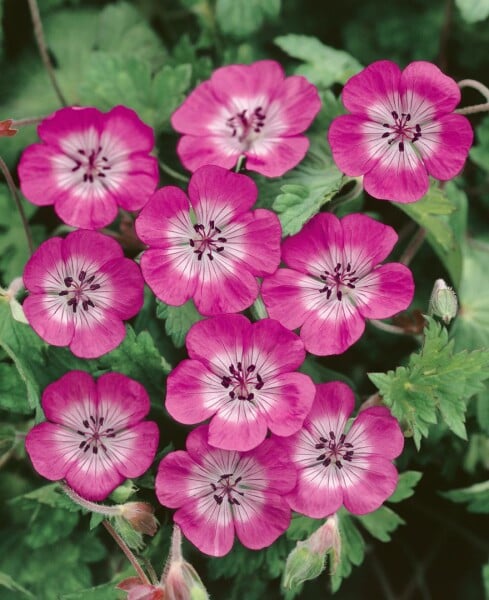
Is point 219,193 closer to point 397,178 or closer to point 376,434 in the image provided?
point 397,178

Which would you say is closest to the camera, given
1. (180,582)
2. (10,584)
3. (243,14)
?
(180,582)

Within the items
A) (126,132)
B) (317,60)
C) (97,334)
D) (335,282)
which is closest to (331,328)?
(335,282)

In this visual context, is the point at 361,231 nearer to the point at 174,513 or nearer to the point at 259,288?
the point at 259,288

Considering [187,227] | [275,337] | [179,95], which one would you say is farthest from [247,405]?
[179,95]

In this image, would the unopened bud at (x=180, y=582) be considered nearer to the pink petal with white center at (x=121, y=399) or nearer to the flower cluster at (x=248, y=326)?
the flower cluster at (x=248, y=326)

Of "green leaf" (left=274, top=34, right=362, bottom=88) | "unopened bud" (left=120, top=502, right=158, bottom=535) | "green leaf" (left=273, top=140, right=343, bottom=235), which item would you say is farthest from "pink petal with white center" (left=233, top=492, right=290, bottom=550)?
"green leaf" (left=274, top=34, right=362, bottom=88)

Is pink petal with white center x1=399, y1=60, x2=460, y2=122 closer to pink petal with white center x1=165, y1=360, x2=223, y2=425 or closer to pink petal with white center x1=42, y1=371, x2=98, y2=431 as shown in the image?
pink petal with white center x1=165, y1=360, x2=223, y2=425
